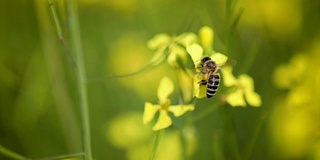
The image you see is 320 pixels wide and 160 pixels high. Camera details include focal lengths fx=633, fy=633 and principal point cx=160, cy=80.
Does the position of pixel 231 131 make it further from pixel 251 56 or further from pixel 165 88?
pixel 251 56

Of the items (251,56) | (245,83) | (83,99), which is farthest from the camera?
(251,56)

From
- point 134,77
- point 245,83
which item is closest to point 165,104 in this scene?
point 245,83

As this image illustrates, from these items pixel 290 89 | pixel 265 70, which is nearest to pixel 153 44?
pixel 290 89

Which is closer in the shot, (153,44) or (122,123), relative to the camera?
(153,44)

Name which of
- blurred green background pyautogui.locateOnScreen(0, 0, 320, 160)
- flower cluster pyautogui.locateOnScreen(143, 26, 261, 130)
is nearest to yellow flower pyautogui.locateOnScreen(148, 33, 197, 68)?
flower cluster pyautogui.locateOnScreen(143, 26, 261, 130)

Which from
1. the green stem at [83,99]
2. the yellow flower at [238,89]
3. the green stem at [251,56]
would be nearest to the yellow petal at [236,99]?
the yellow flower at [238,89]

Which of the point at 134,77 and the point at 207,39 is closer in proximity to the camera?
the point at 207,39

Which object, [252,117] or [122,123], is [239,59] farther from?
[122,123]

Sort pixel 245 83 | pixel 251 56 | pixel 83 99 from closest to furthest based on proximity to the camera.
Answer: pixel 83 99, pixel 245 83, pixel 251 56
